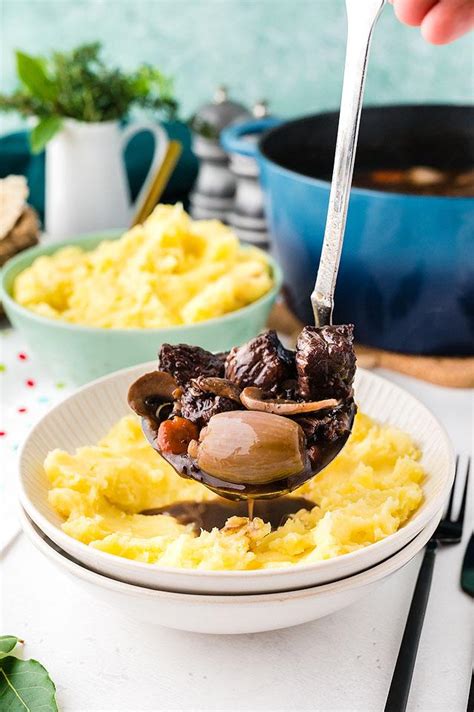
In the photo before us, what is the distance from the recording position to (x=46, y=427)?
136 centimetres

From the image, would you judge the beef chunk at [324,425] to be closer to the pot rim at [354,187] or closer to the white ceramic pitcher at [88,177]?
the pot rim at [354,187]

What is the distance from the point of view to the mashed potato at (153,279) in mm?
1789

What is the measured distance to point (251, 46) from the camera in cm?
358

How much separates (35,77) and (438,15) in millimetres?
1277

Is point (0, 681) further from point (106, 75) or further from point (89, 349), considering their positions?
point (106, 75)

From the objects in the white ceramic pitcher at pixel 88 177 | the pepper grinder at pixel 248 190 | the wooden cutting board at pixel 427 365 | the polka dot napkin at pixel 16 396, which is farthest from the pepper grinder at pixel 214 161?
the wooden cutting board at pixel 427 365

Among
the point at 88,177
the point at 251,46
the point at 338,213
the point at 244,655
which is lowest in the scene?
the point at 244,655

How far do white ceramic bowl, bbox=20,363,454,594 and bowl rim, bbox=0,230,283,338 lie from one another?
0.21 metres

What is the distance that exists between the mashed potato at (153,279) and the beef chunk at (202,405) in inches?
22.8

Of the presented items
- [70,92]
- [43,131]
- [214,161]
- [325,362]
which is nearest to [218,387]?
[325,362]

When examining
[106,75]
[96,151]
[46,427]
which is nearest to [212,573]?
[46,427]

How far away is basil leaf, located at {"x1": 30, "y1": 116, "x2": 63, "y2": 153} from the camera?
2305mm

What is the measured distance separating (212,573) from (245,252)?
122 cm

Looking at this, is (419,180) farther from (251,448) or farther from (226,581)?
(226,581)
